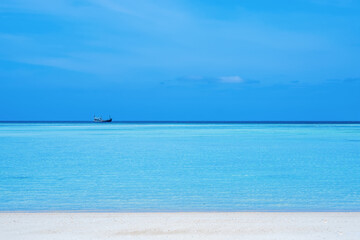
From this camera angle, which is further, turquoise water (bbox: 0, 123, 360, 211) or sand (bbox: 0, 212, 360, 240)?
turquoise water (bbox: 0, 123, 360, 211)

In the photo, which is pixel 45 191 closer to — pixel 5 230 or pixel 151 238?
pixel 5 230

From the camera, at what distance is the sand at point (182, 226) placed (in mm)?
6469

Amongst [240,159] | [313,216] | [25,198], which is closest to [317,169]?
[240,159]

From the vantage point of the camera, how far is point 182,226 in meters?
7.06

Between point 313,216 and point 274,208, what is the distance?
1.93 meters

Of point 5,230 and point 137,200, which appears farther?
point 137,200

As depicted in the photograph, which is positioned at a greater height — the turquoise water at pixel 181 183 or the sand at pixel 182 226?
Result: the sand at pixel 182 226

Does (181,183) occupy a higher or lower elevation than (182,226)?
lower

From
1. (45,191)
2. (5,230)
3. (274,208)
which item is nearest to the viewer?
(5,230)

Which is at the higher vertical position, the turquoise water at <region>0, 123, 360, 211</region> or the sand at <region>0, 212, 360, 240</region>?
the sand at <region>0, 212, 360, 240</region>

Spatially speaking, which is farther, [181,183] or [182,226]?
[181,183]

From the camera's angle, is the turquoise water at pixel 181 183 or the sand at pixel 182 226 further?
the turquoise water at pixel 181 183

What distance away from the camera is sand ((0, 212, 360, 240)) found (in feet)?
21.2

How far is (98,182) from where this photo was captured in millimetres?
14688
